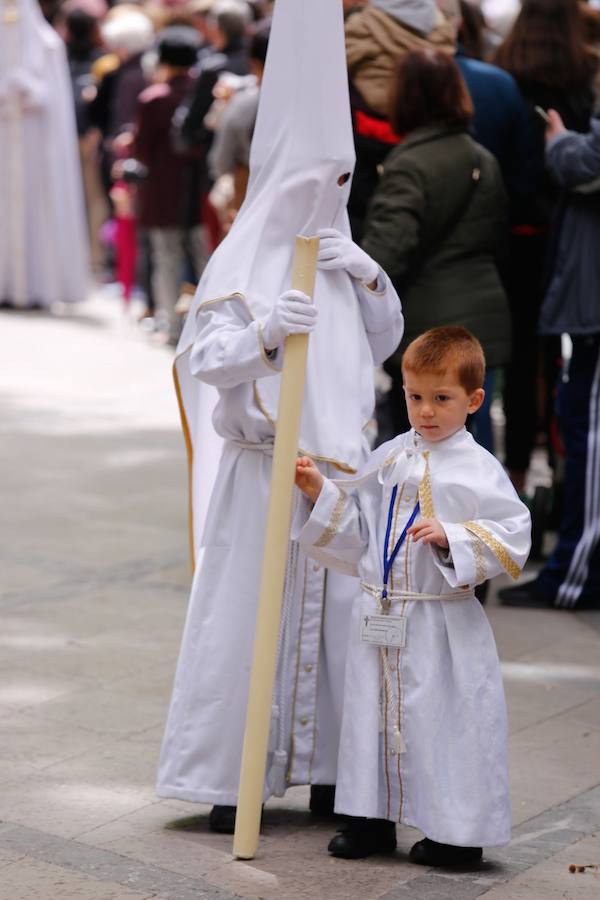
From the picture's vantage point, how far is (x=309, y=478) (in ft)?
12.1

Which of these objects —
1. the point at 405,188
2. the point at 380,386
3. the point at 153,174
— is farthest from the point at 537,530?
the point at 153,174

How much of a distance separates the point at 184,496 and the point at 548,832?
3935 mm

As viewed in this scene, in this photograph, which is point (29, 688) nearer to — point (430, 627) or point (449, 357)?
point (430, 627)

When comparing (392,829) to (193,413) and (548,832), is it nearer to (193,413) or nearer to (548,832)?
(548,832)

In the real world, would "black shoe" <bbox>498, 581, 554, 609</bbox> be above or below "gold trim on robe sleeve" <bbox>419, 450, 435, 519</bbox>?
below

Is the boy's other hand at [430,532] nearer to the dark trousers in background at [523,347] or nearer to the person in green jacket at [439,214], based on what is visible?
the person in green jacket at [439,214]

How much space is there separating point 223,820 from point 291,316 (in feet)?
3.98

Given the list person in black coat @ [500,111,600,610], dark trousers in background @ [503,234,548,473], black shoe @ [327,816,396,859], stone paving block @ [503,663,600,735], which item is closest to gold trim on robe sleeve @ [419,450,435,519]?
black shoe @ [327,816,396,859]

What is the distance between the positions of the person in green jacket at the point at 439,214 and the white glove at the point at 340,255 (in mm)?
1478

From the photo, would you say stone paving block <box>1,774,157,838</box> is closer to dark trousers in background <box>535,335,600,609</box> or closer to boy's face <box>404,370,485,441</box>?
boy's face <box>404,370,485,441</box>

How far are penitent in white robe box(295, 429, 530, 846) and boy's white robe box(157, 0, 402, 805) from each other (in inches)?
9.4

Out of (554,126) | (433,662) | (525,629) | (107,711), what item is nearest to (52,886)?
(433,662)

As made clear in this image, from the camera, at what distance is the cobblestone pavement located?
12.0ft

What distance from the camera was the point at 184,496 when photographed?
773 cm
